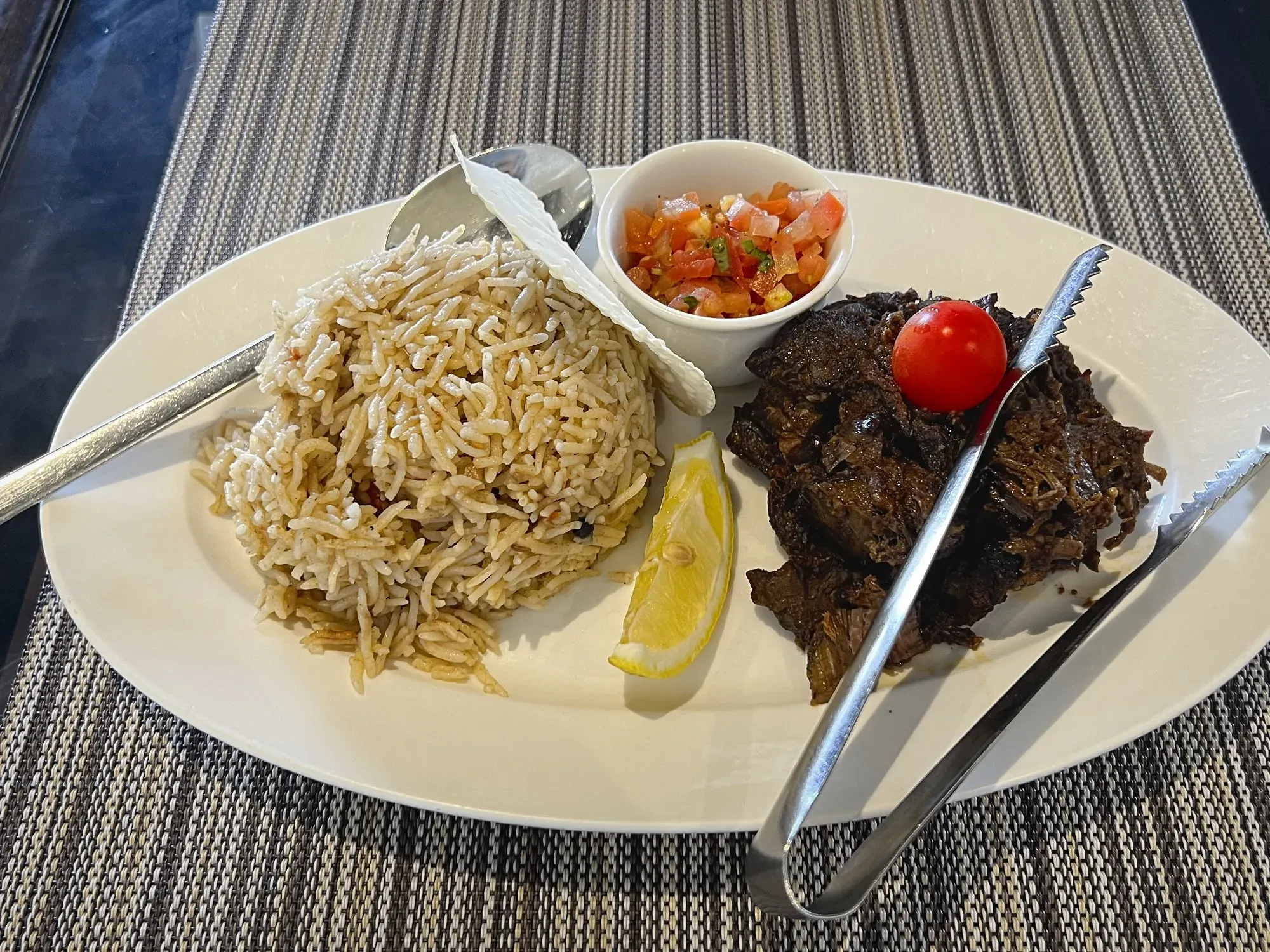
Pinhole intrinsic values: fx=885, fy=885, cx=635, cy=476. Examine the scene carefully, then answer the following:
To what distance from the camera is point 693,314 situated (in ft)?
6.88

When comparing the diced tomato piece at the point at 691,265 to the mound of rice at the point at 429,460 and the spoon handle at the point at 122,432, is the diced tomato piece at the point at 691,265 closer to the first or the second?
the mound of rice at the point at 429,460

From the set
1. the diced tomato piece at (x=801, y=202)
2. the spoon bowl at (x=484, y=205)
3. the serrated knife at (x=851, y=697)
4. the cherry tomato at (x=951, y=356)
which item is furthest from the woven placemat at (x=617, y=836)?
the diced tomato piece at (x=801, y=202)

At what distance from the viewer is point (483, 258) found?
211cm

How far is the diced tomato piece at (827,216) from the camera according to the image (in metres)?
2.17

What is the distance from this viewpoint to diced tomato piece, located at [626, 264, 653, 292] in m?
2.21

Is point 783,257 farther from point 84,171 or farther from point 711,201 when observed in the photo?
point 84,171

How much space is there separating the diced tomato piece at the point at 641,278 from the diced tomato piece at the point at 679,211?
152 millimetres

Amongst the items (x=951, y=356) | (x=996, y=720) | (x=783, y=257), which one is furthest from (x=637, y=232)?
(x=996, y=720)

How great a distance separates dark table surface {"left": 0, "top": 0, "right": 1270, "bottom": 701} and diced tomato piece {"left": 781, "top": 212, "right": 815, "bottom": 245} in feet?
6.19

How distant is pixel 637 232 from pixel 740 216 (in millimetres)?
265

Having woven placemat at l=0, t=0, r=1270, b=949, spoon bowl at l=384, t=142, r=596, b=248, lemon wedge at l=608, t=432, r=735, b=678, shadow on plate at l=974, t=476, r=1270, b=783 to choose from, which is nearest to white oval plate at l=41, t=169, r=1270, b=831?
shadow on plate at l=974, t=476, r=1270, b=783

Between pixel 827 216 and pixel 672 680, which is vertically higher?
pixel 827 216

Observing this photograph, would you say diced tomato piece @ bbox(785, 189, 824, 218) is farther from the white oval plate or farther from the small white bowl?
the white oval plate

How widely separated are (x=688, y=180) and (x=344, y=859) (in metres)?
1.83
